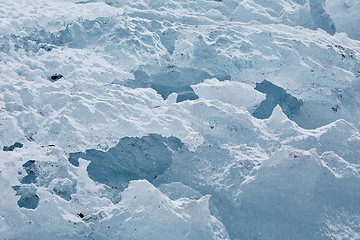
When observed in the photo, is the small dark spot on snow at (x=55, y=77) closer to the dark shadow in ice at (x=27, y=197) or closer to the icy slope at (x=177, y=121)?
the icy slope at (x=177, y=121)

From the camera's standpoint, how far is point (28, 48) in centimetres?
1002

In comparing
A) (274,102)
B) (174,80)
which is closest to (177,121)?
(174,80)

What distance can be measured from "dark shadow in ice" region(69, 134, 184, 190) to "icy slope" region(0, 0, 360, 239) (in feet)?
0.08

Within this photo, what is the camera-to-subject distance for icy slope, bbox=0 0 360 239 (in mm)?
7242

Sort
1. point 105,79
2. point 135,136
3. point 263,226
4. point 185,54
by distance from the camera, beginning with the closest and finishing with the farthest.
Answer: point 263,226 → point 135,136 → point 105,79 → point 185,54

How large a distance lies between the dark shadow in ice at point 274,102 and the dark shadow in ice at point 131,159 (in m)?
1.92

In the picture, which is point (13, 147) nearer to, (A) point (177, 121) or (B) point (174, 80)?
(A) point (177, 121)

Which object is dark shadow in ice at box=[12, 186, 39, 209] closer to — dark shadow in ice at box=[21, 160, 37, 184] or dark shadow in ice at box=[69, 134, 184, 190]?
dark shadow in ice at box=[21, 160, 37, 184]

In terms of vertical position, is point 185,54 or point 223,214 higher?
point 185,54

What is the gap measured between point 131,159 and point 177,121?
1.15 metres

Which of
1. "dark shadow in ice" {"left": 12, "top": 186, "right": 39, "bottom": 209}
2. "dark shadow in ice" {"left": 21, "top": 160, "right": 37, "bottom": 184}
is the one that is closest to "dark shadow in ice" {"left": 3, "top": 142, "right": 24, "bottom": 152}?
"dark shadow in ice" {"left": 21, "top": 160, "right": 37, "bottom": 184}

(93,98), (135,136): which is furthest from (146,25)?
(135,136)

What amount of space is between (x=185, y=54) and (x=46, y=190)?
15.1 feet

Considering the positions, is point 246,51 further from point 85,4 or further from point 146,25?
point 85,4
